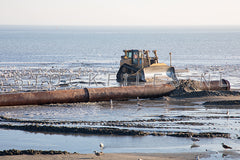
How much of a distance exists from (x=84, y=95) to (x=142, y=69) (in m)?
7.69

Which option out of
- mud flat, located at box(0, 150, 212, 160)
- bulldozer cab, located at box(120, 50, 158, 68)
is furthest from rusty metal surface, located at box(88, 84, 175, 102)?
mud flat, located at box(0, 150, 212, 160)

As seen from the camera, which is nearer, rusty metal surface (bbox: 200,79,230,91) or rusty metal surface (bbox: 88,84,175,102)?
rusty metal surface (bbox: 88,84,175,102)

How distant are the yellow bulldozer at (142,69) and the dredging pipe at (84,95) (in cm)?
314

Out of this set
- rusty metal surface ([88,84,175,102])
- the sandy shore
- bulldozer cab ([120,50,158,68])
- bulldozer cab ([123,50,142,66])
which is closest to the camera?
the sandy shore

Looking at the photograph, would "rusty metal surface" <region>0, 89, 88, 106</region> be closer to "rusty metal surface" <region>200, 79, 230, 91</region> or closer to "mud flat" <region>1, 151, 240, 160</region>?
"rusty metal surface" <region>200, 79, 230, 91</region>

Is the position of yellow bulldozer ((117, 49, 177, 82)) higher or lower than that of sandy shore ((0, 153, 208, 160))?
higher

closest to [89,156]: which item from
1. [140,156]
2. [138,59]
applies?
[140,156]

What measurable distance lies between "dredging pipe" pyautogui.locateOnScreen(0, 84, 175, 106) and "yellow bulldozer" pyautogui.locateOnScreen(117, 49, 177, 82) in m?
3.14

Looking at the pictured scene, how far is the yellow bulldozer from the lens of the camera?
99.0ft

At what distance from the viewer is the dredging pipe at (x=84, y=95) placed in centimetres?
2217

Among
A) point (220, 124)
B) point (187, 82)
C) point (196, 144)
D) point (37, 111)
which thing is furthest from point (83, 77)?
point (196, 144)

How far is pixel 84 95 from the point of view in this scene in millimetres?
23703

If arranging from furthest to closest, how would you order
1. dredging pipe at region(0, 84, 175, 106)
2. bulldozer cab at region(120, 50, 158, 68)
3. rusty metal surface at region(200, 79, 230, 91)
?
bulldozer cab at region(120, 50, 158, 68), rusty metal surface at region(200, 79, 230, 91), dredging pipe at region(0, 84, 175, 106)

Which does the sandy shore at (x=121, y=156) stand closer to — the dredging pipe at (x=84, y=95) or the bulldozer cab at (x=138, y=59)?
the dredging pipe at (x=84, y=95)
